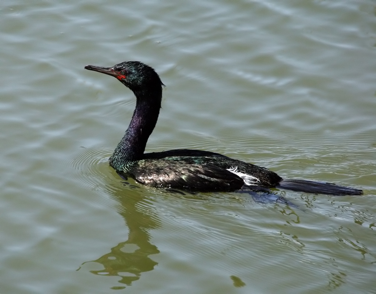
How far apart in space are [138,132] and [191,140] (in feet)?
2.82

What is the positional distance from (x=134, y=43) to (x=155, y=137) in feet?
7.39

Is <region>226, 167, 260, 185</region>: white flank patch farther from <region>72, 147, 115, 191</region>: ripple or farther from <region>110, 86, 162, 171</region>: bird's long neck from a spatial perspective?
<region>72, 147, 115, 191</region>: ripple

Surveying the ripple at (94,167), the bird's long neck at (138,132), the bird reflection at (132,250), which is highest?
the bird's long neck at (138,132)

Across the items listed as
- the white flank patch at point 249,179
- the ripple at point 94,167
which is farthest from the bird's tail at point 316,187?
the ripple at point 94,167

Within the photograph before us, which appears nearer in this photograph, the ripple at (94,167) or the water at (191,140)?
the water at (191,140)

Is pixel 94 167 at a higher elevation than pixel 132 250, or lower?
higher

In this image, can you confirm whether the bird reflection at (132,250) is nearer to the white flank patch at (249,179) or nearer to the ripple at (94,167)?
the ripple at (94,167)

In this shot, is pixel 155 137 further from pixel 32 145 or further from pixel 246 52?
pixel 246 52

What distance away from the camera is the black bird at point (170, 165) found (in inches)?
325

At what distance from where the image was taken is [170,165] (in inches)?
331

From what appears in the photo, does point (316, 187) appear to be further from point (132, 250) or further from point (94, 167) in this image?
point (94, 167)

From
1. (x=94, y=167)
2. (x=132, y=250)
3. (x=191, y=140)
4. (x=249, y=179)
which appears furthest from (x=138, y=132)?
(x=132, y=250)

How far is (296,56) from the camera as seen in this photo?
11180mm

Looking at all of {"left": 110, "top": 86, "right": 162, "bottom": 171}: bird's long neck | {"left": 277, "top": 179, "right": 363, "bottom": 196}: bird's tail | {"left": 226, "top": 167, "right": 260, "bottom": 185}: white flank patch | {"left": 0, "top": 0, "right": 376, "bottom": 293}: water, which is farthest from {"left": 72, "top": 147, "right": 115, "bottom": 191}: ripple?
{"left": 277, "top": 179, "right": 363, "bottom": 196}: bird's tail
